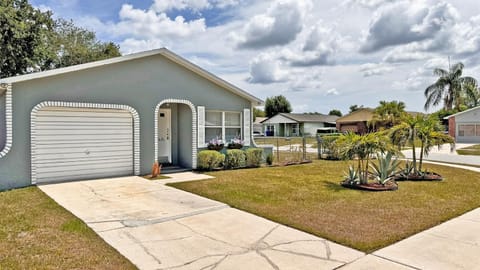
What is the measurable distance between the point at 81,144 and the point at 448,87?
4081cm

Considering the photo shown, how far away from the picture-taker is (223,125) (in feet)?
43.2

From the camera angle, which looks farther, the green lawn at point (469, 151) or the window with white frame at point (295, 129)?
the window with white frame at point (295, 129)

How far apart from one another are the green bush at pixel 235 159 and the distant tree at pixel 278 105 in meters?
51.0

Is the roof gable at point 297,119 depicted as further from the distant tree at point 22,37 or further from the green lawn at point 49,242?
the green lawn at point 49,242

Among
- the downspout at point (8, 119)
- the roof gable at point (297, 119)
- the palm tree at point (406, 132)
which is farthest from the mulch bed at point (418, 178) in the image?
the roof gable at point (297, 119)

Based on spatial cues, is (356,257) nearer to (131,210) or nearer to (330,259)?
(330,259)

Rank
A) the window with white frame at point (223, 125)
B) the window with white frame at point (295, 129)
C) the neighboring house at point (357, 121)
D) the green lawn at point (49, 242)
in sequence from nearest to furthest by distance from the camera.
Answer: the green lawn at point (49, 242), the window with white frame at point (223, 125), the neighboring house at point (357, 121), the window with white frame at point (295, 129)

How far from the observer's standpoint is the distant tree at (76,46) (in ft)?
87.7

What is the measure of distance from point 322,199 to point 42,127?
795cm

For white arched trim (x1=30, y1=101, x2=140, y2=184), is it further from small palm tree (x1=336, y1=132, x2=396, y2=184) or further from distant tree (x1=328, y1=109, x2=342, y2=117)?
distant tree (x1=328, y1=109, x2=342, y2=117)

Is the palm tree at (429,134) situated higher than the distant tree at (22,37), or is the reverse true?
the distant tree at (22,37)

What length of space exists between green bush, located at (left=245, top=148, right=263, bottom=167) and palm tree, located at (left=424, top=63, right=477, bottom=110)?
33.1 meters

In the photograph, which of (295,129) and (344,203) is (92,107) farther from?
(295,129)

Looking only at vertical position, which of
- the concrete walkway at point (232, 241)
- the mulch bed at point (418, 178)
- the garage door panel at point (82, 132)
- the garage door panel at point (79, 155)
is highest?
the garage door panel at point (82, 132)
